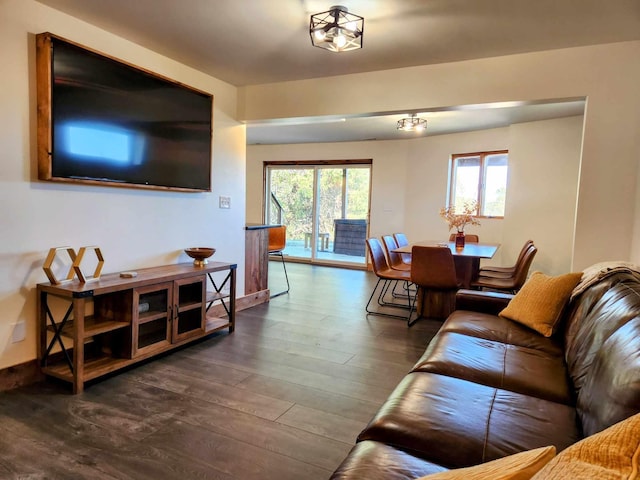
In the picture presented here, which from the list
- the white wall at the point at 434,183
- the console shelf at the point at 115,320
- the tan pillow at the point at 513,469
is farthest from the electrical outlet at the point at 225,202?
the white wall at the point at 434,183

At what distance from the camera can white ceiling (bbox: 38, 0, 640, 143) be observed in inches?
92.4

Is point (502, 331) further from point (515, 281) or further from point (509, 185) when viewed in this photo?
point (509, 185)

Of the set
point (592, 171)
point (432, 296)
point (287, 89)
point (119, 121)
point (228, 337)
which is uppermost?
point (287, 89)

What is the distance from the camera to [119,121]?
281 centimetres

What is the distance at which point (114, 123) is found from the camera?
2.78 m

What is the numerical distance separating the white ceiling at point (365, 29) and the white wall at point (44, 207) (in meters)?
0.14

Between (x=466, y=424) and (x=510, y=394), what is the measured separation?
0.38 m

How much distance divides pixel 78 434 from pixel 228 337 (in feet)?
5.04

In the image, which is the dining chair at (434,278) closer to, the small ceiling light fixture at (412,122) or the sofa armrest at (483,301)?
the sofa armrest at (483,301)

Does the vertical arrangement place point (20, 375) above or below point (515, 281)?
below

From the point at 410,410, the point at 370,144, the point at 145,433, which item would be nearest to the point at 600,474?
the point at 410,410

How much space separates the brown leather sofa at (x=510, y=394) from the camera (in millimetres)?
1150

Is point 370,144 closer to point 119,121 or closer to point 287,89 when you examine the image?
point 287,89

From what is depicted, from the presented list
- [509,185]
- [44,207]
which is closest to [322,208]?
[509,185]
